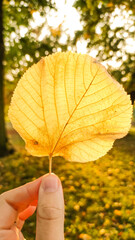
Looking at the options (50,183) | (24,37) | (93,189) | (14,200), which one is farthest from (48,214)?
(24,37)

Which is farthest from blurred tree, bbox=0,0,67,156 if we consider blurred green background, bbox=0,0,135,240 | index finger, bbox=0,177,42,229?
index finger, bbox=0,177,42,229

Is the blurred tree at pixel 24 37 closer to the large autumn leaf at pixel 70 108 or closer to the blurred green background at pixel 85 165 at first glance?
the blurred green background at pixel 85 165

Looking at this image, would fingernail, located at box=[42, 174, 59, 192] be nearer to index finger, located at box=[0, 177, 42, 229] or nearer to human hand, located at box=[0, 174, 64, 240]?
human hand, located at box=[0, 174, 64, 240]

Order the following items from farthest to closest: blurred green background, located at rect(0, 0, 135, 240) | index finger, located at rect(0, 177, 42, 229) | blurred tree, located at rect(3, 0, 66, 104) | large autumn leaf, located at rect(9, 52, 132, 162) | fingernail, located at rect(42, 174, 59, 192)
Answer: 1. blurred tree, located at rect(3, 0, 66, 104)
2. blurred green background, located at rect(0, 0, 135, 240)
3. index finger, located at rect(0, 177, 42, 229)
4. fingernail, located at rect(42, 174, 59, 192)
5. large autumn leaf, located at rect(9, 52, 132, 162)

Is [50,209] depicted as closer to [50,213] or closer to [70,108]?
[50,213]

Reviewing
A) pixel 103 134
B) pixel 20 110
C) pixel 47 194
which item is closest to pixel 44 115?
pixel 20 110

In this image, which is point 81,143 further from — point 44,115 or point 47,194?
point 47,194
